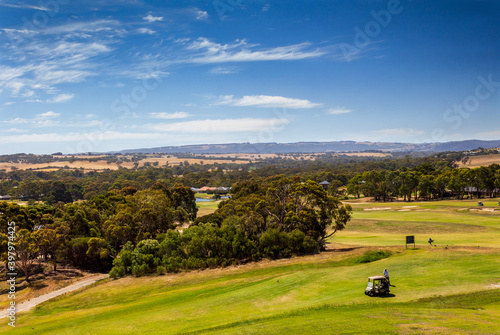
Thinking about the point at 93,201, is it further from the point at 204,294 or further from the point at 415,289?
the point at 415,289

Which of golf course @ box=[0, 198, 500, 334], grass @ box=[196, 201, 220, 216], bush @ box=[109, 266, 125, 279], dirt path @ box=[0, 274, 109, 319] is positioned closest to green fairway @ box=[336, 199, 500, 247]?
golf course @ box=[0, 198, 500, 334]

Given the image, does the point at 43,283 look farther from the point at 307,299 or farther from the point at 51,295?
the point at 307,299

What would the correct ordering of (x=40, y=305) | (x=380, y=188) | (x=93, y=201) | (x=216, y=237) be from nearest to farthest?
(x=40, y=305) → (x=216, y=237) → (x=93, y=201) → (x=380, y=188)

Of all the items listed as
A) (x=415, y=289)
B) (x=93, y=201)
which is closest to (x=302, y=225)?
(x=415, y=289)

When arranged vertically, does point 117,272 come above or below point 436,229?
below

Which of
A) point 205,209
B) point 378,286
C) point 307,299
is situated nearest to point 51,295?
point 307,299

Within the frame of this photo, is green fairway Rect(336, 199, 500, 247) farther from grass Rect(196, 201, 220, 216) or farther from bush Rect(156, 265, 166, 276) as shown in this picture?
grass Rect(196, 201, 220, 216)
